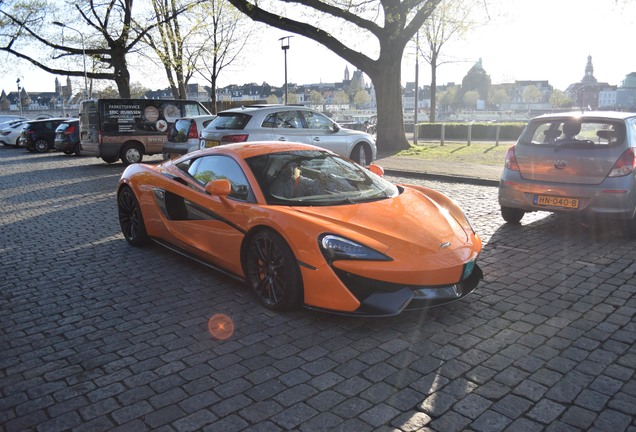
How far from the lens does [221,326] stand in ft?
13.8

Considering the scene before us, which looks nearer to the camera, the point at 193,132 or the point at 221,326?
the point at 221,326

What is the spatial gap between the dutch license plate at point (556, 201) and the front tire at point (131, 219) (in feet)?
16.4

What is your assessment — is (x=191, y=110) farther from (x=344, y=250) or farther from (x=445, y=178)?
(x=344, y=250)

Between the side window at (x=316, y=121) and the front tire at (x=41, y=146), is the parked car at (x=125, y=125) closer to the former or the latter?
the side window at (x=316, y=121)

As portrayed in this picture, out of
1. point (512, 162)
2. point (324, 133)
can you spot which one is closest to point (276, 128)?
point (324, 133)

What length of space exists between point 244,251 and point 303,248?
0.80 m

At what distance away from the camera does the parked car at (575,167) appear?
21.5ft

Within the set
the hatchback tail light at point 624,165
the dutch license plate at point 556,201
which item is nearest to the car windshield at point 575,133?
the hatchback tail light at point 624,165

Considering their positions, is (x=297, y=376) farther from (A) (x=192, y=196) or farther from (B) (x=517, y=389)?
(A) (x=192, y=196)

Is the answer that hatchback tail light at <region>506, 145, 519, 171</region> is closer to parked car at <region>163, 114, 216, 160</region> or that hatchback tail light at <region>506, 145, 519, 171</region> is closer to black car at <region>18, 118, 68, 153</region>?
parked car at <region>163, 114, 216, 160</region>

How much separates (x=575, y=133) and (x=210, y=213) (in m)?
5.12

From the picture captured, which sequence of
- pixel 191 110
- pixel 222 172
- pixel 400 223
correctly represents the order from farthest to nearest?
pixel 191 110 → pixel 222 172 → pixel 400 223

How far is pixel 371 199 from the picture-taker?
4852 mm

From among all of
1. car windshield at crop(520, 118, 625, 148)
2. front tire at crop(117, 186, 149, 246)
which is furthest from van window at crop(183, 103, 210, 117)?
car windshield at crop(520, 118, 625, 148)
